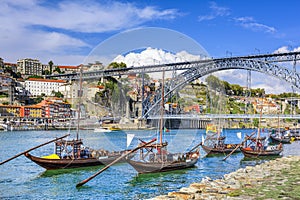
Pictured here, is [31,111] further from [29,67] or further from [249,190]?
[249,190]

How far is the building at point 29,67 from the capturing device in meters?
87.8

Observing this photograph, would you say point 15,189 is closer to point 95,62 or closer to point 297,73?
point 95,62

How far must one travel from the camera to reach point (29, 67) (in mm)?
89312

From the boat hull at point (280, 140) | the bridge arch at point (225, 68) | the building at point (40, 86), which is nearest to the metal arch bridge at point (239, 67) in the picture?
the bridge arch at point (225, 68)

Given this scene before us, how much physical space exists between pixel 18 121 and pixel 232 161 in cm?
3958

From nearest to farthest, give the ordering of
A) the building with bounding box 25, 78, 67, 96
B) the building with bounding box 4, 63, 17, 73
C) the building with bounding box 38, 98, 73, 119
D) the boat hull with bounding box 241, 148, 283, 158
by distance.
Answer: the boat hull with bounding box 241, 148, 283, 158
the building with bounding box 38, 98, 73, 119
the building with bounding box 25, 78, 67, 96
the building with bounding box 4, 63, 17, 73

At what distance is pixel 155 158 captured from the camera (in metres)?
13.0

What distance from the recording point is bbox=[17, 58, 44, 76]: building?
288 feet

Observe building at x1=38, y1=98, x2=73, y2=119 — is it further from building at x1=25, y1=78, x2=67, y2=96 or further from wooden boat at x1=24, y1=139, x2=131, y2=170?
wooden boat at x1=24, y1=139, x2=131, y2=170

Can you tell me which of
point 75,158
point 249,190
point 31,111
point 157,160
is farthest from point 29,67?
point 249,190

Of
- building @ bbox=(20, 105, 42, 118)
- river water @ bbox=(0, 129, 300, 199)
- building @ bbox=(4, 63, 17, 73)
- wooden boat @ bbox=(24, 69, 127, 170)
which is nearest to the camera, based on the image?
river water @ bbox=(0, 129, 300, 199)

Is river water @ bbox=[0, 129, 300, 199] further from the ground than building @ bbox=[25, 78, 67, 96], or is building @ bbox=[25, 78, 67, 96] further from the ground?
building @ bbox=[25, 78, 67, 96]

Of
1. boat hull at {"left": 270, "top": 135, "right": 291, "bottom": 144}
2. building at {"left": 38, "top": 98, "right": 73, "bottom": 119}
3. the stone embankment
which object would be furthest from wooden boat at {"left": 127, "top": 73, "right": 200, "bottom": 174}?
building at {"left": 38, "top": 98, "right": 73, "bottom": 119}

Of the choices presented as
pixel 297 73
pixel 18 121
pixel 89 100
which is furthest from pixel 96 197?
pixel 18 121
